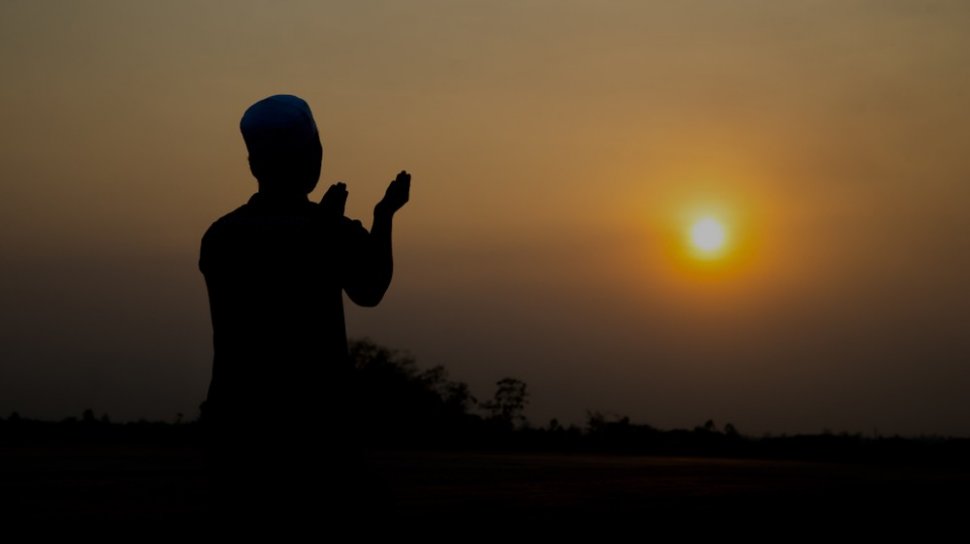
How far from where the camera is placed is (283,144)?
2.94m

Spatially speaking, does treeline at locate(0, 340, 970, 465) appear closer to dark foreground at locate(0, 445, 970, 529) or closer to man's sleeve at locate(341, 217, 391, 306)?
dark foreground at locate(0, 445, 970, 529)

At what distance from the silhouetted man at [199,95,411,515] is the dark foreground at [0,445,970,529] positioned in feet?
10.9

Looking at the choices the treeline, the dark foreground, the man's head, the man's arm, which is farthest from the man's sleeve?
the treeline

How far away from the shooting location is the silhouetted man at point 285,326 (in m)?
2.75

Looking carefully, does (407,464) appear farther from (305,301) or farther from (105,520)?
(305,301)

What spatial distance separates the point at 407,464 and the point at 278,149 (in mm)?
14432

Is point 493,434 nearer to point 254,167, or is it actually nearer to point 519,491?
point 519,491

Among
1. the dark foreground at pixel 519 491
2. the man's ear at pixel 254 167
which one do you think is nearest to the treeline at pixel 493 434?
the dark foreground at pixel 519 491

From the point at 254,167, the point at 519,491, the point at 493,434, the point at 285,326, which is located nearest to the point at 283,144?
the point at 254,167

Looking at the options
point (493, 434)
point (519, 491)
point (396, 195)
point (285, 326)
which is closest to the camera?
point (285, 326)

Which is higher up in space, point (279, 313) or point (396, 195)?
point (396, 195)

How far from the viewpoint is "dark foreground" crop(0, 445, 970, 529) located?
9.56 meters

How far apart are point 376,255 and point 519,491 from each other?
33.3ft

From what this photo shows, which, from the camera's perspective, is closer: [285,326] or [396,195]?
[285,326]
